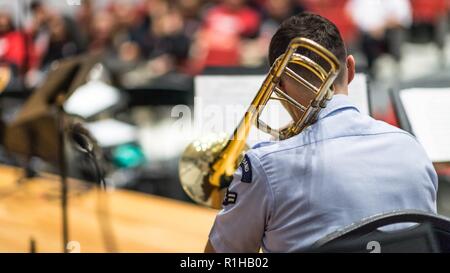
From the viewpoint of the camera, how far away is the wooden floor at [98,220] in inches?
134

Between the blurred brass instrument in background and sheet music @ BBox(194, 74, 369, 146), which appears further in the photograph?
sheet music @ BBox(194, 74, 369, 146)

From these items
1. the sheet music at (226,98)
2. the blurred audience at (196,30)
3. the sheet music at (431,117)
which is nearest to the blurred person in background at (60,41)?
the blurred audience at (196,30)

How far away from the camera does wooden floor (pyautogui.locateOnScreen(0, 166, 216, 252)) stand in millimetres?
3410

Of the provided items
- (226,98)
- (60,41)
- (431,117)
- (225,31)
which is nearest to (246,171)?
(226,98)

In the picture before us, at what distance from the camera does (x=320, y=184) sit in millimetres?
1404

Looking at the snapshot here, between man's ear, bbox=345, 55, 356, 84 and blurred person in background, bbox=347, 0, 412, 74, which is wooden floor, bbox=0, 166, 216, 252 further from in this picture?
blurred person in background, bbox=347, 0, 412, 74

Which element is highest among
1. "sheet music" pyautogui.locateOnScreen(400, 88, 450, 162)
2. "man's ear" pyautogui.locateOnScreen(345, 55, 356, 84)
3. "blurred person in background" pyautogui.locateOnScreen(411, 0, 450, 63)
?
"blurred person in background" pyautogui.locateOnScreen(411, 0, 450, 63)

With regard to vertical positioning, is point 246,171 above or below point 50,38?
below

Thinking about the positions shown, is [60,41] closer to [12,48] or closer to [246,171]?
[12,48]

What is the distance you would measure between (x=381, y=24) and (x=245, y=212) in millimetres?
5407

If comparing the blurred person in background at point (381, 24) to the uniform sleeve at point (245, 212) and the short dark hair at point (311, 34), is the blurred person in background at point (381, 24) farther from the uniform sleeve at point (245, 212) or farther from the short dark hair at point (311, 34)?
the uniform sleeve at point (245, 212)

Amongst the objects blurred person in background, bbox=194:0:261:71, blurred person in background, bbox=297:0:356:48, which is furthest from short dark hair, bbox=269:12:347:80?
blurred person in background, bbox=297:0:356:48

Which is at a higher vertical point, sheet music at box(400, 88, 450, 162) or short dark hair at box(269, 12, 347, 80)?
sheet music at box(400, 88, 450, 162)

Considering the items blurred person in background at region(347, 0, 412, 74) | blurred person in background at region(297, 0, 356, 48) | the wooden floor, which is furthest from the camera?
blurred person in background at region(297, 0, 356, 48)
